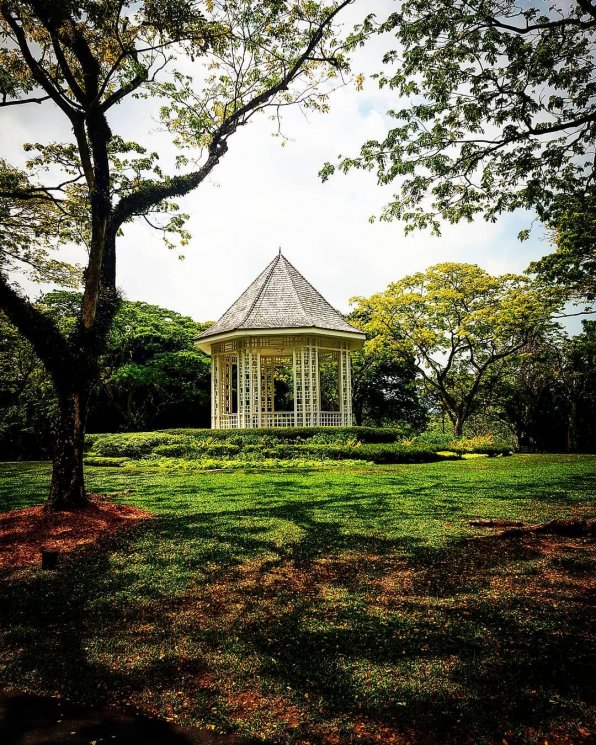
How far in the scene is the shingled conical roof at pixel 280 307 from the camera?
761 inches

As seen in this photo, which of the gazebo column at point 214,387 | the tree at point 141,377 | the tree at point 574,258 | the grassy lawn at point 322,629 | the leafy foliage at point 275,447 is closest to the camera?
the grassy lawn at point 322,629

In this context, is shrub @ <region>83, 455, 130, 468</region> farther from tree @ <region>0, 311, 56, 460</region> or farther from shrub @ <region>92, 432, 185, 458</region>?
tree @ <region>0, 311, 56, 460</region>

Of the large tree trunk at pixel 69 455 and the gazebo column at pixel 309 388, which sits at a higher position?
the gazebo column at pixel 309 388

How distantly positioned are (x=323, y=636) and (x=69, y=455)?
17.3 feet

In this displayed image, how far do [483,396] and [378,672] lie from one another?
95.3 feet

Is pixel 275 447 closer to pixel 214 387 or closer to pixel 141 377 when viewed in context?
pixel 214 387

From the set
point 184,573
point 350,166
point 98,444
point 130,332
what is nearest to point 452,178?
point 350,166

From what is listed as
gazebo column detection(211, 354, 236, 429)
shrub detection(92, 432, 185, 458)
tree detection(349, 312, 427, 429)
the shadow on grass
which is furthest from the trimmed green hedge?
tree detection(349, 312, 427, 429)

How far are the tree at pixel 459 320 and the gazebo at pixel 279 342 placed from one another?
5528 mm

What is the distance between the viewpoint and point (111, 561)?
5.10 meters

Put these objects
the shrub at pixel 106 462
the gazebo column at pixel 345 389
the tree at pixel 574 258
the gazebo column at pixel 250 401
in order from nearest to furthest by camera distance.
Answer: the tree at pixel 574 258
the shrub at pixel 106 462
the gazebo column at pixel 250 401
the gazebo column at pixel 345 389

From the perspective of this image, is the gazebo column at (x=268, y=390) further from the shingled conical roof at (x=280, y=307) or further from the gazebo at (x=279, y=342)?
the shingled conical roof at (x=280, y=307)

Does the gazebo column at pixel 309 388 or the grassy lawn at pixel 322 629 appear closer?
the grassy lawn at pixel 322 629

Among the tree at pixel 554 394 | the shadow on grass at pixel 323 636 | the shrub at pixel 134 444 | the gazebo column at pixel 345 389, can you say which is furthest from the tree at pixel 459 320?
the shadow on grass at pixel 323 636
